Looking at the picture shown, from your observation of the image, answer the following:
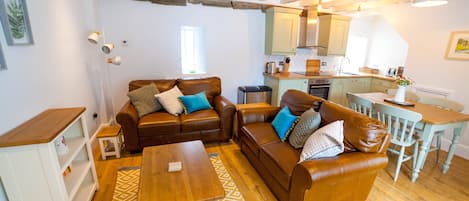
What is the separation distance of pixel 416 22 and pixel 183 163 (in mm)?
4431

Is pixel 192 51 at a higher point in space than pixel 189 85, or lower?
higher

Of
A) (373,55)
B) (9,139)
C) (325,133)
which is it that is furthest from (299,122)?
(373,55)

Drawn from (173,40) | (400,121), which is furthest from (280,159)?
(173,40)

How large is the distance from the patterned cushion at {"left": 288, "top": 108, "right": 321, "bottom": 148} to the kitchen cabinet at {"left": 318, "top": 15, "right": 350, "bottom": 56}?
9.88ft

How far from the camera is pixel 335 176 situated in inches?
64.4

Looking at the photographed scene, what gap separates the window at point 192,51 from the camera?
160 inches

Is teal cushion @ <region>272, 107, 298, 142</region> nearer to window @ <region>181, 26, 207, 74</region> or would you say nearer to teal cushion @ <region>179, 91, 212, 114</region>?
teal cushion @ <region>179, 91, 212, 114</region>

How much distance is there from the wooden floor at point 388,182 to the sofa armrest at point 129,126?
0.58 ft

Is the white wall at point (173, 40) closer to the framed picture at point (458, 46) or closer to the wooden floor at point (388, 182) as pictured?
the wooden floor at point (388, 182)

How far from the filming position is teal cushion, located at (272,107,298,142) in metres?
2.38

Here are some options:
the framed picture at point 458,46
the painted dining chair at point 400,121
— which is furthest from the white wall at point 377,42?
the painted dining chair at point 400,121

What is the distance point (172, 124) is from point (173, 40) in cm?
171

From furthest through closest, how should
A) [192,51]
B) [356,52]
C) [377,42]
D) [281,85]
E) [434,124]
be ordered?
[356,52] < [377,42] < [192,51] < [281,85] < [434,124]

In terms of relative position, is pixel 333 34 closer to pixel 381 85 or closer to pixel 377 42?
pixel 377 42
